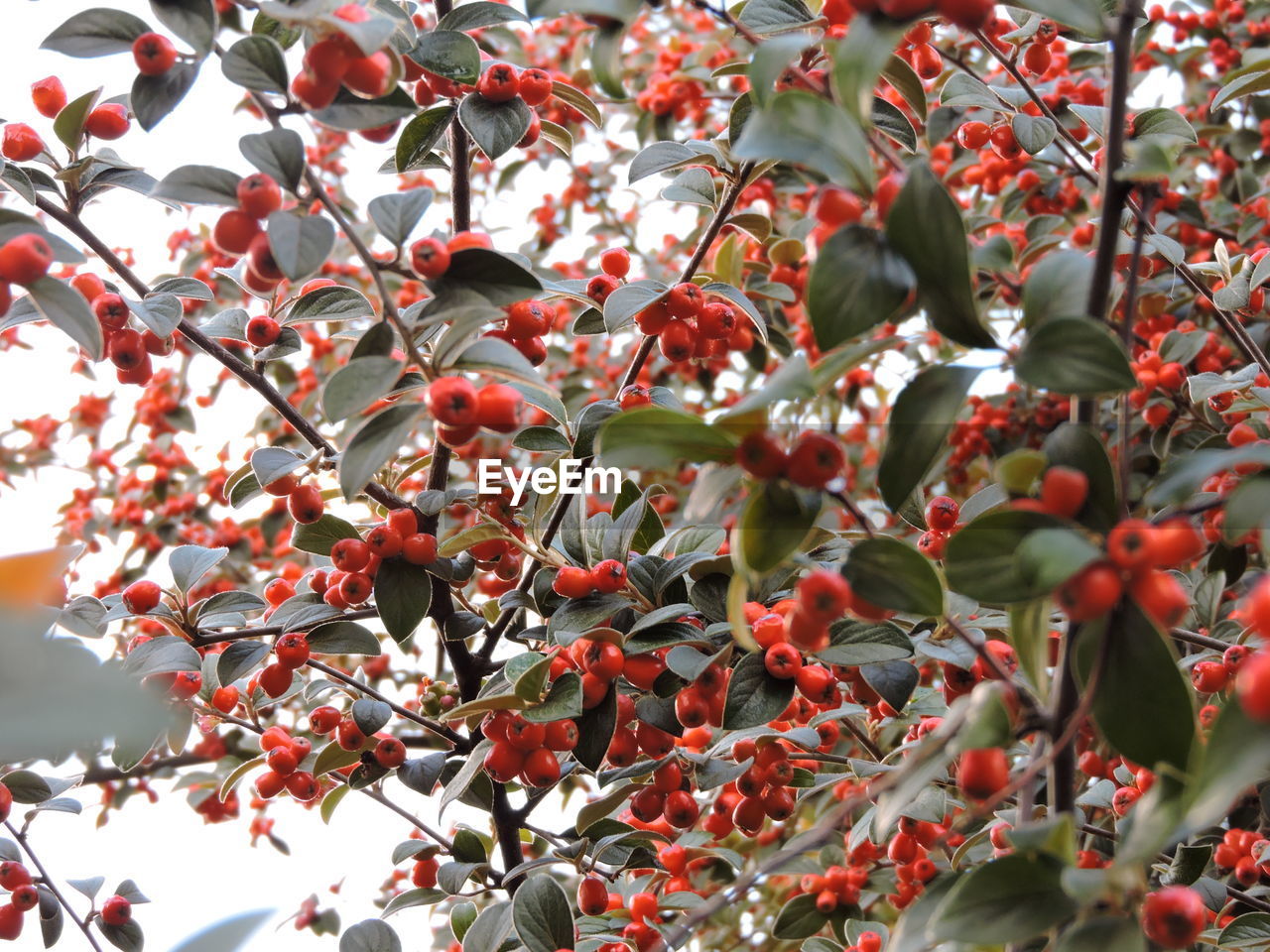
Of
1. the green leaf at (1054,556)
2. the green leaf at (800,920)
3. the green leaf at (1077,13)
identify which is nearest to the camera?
the green leaf at (1054,556)

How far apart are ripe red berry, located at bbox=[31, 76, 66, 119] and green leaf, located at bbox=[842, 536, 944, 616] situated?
48.6 inches

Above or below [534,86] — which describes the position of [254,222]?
below

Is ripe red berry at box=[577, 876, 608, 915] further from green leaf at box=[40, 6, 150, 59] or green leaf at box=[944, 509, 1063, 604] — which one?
green leaf at box=[40, 6, 150, 59]

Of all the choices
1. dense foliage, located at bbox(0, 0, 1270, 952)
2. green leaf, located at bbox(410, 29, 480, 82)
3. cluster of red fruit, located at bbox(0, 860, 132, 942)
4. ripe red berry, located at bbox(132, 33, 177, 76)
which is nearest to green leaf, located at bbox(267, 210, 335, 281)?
dense foliage, located at bbox(0, 0, 1270, 952)

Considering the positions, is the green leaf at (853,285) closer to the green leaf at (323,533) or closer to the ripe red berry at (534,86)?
the ripe red berry at (534,86)

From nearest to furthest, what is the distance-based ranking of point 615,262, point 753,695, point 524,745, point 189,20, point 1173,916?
point 1173,916 → point 189,20 → point 753,695 → point 524,745 → point 615,262

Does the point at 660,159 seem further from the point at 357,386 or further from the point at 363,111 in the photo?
the point at 357,386

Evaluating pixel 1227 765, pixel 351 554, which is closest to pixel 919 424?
pixel 1227 765

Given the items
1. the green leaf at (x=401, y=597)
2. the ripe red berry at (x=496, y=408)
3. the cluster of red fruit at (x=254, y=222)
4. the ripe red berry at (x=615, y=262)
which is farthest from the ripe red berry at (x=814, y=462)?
the ripe red berry at (x=615, y=262)

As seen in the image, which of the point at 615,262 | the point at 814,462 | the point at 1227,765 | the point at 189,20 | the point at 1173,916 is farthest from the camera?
the point at 615,262

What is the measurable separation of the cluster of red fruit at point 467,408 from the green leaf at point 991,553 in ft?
1.54

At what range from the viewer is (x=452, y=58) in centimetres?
129

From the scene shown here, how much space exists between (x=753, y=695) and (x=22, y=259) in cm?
92

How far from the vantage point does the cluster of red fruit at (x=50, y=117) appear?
50.7 inches
